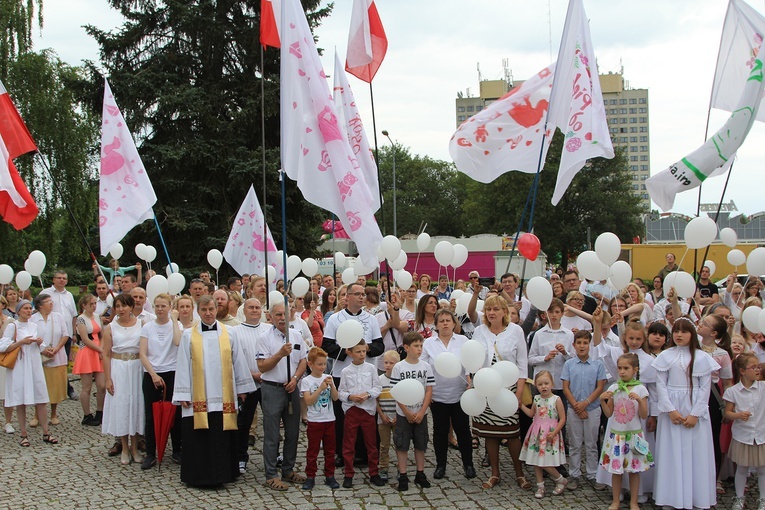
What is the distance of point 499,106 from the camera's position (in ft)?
31.3

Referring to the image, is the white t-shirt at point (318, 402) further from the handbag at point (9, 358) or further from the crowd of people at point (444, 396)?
the handbag at point (9, 358)

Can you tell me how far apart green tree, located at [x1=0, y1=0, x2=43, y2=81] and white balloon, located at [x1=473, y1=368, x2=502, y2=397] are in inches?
1009

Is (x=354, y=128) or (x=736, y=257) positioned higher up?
(x=354, y=128)

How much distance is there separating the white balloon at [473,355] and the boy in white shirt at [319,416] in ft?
4.11

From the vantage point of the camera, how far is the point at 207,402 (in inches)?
277

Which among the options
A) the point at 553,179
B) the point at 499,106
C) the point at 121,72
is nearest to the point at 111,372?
the point at 499,106

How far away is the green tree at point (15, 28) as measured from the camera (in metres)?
26.6

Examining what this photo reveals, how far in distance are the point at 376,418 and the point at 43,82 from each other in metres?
25.1

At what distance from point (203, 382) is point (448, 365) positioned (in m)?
2.28

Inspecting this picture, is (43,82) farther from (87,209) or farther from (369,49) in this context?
(369,49)

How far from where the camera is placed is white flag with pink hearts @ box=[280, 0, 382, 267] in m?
7.44

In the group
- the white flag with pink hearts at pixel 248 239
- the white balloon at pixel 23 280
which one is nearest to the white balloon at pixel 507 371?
the white flag with pink hearts at pixel 248 239

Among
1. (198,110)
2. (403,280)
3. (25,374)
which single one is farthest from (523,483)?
(198,110)

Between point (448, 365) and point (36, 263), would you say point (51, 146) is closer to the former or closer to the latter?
point (36, 263)
